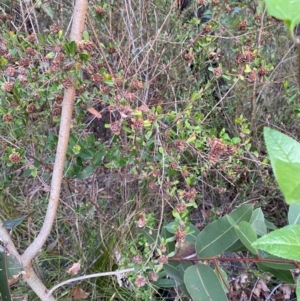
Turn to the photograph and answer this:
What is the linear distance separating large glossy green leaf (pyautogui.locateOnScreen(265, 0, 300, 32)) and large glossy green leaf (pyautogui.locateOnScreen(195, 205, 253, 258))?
72 cm

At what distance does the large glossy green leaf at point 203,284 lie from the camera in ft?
2.81

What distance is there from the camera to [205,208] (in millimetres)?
1534

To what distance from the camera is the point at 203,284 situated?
34.3 inches

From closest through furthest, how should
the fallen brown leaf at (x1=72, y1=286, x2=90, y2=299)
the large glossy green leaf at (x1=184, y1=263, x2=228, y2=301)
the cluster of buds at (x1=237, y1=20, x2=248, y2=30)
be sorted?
1. the large glossy green leaf at (x1=184, y1=263, x2=228, y2=301)
2. the cluster of buds at (x1=237, y1=20, x2=248, y2=30)
3. the fallen brown leaf at (x1=72, y1=286, x2=90, y2=299)

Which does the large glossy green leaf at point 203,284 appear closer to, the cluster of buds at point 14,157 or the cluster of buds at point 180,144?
the cluster of buds at point 180,144

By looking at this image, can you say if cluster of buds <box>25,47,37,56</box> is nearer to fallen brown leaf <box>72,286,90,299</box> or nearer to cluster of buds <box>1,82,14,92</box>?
cluster of buds <box>1,82,14,92</box>

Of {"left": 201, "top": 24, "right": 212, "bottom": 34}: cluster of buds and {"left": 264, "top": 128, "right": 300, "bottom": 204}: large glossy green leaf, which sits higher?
{"left": 264, "top": 128, "right": 300, "bottom": 204}: large glossy green leaf

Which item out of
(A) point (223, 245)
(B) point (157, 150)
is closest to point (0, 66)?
(B) point (157, 150)

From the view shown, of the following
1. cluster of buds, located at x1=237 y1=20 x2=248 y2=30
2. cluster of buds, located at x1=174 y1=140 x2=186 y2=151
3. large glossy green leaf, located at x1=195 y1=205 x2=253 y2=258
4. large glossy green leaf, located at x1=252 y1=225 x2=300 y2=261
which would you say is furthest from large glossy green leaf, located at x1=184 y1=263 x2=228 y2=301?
cluster of buds, located at x1=237 y1=20 x2=248 y2=30

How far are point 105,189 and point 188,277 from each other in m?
0.60

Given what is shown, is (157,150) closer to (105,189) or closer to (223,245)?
(223,245)

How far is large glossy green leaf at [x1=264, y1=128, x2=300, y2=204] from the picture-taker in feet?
0.79

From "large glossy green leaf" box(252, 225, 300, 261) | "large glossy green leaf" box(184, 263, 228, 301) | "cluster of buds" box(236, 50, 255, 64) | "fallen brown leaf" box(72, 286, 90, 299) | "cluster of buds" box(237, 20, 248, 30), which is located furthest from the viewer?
"fallen brown leaf" box(72, 286, 90, 299)

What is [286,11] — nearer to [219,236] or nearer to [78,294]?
[219,236]
